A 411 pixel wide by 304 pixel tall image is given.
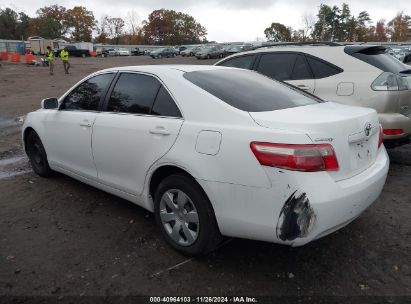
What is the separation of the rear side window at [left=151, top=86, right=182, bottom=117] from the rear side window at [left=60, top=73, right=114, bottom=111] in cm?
91

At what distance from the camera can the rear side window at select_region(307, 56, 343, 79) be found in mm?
5446

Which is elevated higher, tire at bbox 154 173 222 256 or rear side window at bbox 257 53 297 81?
rear side window at bbox 257 53 297 81

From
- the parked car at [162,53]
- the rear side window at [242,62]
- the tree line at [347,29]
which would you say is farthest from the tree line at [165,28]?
the rear side window at [242,62]

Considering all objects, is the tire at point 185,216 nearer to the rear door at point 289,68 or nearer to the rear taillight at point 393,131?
the rear taillight at point 393,131

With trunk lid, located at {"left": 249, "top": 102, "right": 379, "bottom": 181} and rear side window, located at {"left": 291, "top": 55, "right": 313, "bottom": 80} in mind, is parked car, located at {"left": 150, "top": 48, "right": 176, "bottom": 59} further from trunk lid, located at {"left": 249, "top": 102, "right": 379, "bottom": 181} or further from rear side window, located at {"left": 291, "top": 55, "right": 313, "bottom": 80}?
trunk lid, located at {"left": 249, "top": 102, "right": 379, "bottom": 181}

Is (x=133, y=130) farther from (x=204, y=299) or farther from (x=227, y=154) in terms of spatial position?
(x=204, y=299)

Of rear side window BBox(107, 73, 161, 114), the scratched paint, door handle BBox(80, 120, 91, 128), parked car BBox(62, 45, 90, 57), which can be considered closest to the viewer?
the scratched paint

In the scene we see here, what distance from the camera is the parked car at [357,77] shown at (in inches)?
196

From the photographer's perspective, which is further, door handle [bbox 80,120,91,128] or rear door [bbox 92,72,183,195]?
door handle [bbox 80,120,91,128]

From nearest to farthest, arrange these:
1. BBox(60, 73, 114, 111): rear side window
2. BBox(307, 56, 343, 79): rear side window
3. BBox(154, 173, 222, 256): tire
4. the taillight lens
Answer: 1. BBox(154, 173, 222, 256): tire
2. BBox(60, 73, 114, 111): rear side window
3. the taillight lens
4. BBox(307, 56, 343, 79): rear side window

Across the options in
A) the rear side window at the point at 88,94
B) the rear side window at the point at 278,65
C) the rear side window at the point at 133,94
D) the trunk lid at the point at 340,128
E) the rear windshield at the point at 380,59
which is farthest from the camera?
the rear side window at the point at 278,65

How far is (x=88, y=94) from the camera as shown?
4.48 metres

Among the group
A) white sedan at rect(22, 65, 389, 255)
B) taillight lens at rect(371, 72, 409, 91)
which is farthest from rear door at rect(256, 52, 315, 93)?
white sedan at rect(22, 65, 389, 255)

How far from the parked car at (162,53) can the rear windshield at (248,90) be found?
52599 mm
